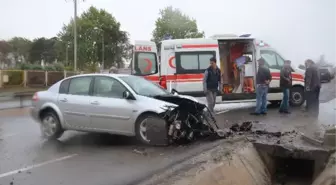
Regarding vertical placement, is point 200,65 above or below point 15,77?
above

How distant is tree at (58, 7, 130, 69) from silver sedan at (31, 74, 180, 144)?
1786 inches

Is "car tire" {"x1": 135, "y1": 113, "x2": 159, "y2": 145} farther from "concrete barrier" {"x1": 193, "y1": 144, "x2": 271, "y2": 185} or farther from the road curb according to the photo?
"concrete barrier" {"x1": 193, "y1": 144, "x2": 271, "y2": 185}

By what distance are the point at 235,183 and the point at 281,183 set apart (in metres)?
1.53

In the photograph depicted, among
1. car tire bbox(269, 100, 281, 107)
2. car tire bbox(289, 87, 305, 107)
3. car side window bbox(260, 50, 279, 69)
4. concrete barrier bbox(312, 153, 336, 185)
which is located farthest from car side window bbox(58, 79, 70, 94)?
car tire bbox(289, 87, 305, 107)

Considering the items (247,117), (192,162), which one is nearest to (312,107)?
(247,117)

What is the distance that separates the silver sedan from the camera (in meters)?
7.35

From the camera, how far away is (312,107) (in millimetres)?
11281

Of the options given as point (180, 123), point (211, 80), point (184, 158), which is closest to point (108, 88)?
point (180, 123)

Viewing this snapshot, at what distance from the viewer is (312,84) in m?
11.0

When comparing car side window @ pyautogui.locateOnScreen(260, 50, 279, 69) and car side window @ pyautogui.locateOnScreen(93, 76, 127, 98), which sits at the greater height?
car side window @ pyautogui.locateOnScreen(260, 50, 279, 69)

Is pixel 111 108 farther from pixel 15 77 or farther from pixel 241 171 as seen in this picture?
pixel 15 77

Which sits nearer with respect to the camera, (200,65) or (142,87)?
(142,87)

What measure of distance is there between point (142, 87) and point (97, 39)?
4781cm

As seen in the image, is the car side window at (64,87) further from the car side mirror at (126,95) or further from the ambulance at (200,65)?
the ambulance at (200,65)
